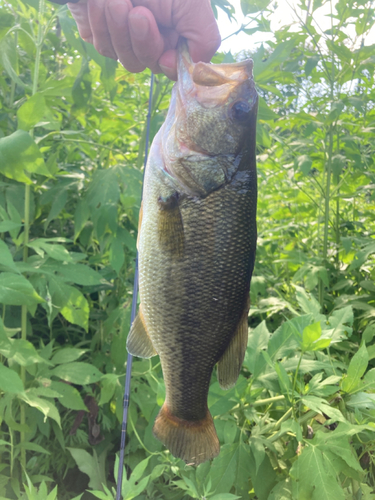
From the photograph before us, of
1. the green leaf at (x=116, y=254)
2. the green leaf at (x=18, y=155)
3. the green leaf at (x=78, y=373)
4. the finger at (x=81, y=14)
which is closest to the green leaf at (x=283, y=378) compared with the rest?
the green leaf at (x=78, y=373)

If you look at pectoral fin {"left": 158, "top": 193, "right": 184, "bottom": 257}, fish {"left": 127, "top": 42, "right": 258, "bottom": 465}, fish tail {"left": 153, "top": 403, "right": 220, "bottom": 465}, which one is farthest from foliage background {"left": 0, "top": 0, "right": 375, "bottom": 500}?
pectoral fin {"left": 158, "top": 193, "right": 184, "bottom": 257}

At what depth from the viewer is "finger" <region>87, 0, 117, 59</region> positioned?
1.12 m

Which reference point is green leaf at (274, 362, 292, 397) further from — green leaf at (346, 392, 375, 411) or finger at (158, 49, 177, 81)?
finger at (158, 49, 177, 81)

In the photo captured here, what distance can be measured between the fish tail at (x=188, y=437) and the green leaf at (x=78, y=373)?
747mm

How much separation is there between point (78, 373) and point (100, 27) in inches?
52.6

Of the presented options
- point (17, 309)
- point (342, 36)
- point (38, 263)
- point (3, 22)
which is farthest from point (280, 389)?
point (342, 36)

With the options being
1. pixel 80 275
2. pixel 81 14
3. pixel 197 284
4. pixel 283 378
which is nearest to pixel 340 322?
pixel 283 378

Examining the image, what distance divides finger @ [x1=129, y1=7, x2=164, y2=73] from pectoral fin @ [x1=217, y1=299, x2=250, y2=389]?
747 millimetres

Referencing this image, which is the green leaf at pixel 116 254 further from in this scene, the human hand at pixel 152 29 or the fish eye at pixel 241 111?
the fish eye at pixel 241 111

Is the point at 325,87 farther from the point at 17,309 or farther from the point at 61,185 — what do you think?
the point at 17,309

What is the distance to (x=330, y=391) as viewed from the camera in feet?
4.56

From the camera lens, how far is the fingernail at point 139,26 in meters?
1.06

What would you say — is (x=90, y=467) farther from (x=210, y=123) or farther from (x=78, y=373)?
(x=210, y=123)

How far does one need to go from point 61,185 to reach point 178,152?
1.20 meters
